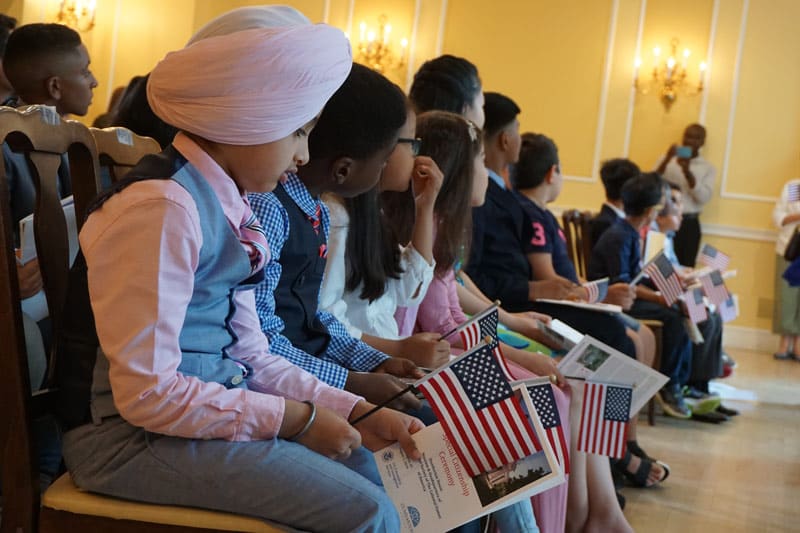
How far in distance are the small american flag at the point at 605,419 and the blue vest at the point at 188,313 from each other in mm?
1241

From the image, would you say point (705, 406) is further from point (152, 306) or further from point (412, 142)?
point (152, 306)

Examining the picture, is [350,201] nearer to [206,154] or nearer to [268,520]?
[206,154]

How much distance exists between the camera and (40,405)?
1.32m

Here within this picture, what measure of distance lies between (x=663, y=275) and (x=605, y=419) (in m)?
1.82

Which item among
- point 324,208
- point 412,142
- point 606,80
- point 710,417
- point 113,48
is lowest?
point 710,417

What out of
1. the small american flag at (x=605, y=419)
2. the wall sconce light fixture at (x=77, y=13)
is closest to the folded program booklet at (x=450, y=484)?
the small american flag at (x=605, y=419)

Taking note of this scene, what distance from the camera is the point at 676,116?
339 inches

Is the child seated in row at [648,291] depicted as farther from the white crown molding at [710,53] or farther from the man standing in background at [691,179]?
the white crown molding at [710,53]

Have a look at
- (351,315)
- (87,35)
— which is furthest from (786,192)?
(351,315)

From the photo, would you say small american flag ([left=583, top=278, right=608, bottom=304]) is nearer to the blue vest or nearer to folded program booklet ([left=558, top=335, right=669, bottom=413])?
folded program booklet ([left=558, top=335, right=669, bottom=413])

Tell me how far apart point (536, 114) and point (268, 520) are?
800 cm

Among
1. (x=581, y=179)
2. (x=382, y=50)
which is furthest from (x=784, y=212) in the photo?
(x=382, y=50)

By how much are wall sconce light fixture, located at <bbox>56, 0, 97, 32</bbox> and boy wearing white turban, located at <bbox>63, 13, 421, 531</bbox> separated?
24.8 feet

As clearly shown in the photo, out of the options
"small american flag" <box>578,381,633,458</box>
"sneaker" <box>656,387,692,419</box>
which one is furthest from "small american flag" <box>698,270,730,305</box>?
"small american flag" <box>578,381,633,458</box>
